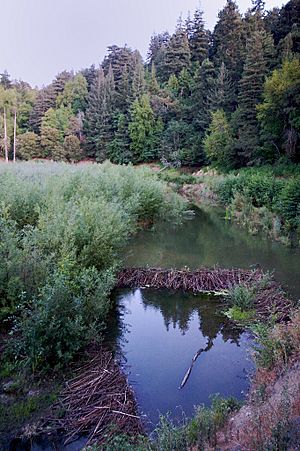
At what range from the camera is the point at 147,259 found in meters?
12.0

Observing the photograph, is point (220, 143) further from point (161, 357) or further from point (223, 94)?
point (161, 357)

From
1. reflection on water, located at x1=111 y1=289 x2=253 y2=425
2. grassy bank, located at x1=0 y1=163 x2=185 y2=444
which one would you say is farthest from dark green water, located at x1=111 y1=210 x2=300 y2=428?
grassy bank, located at x1=0 y1=163 x2=185 y2=444

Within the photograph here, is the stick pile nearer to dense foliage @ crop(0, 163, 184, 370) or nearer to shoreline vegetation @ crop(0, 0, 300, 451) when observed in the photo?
shoreline vegetation @ crop(0, 0, 300, 451)

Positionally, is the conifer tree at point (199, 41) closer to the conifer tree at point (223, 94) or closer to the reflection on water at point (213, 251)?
the conifer tree at point (223, 94)

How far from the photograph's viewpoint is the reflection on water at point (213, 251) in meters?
11.4

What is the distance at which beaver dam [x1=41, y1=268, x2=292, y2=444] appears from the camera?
4.66 metres

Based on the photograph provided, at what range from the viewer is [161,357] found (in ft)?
20.9

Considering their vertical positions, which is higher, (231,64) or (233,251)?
(231,64)

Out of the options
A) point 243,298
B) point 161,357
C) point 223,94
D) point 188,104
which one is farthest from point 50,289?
point 188,104

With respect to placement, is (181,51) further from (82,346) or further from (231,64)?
(82,346)

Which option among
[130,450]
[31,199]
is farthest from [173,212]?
[130,450]

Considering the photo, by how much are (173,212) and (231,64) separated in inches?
1074

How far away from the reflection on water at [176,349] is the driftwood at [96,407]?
296 mm

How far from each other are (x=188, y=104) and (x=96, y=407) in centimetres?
4066
